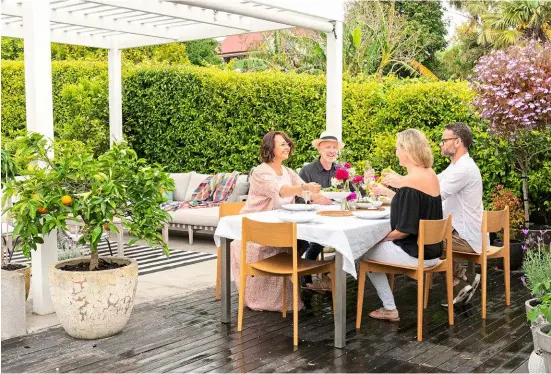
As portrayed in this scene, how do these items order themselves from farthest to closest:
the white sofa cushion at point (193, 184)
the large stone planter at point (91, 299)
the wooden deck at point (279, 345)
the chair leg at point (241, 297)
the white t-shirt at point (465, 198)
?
the white sofa cushion at point (193, 184) → the white t-shirt at point (465, 198) → the chair leg at point (241, 297) → the large stone planter at point (91, 299) → the wooden deck at point (279, 345)

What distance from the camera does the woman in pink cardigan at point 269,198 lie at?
5.75m

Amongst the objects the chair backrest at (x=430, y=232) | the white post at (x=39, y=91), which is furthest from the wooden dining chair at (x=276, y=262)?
the white post at (x=39, y=91)

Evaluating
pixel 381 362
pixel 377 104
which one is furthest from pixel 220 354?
pixel 377 104

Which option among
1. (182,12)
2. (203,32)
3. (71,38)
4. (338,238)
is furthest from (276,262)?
(71,38)

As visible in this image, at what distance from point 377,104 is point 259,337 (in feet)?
17.7

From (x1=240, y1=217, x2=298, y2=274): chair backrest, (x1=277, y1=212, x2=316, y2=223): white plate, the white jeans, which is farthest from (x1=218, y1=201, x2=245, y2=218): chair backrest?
the white jeans

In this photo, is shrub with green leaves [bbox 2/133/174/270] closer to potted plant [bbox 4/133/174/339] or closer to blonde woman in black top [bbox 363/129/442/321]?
potted plant [bbox 4/133/174/339]

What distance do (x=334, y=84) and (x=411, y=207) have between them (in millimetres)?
4036

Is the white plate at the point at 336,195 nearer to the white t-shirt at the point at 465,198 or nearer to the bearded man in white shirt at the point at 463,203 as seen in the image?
the bearded man in white shirt at the point at 463,203

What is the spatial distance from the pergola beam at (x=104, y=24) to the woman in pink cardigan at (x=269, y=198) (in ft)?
13.4

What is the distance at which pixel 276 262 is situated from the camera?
17.2ft

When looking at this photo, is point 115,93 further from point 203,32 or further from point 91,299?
point 91,299

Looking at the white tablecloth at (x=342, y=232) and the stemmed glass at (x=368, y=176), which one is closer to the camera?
the white tablecloth at (x=342, y=232)

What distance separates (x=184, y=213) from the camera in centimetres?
920
